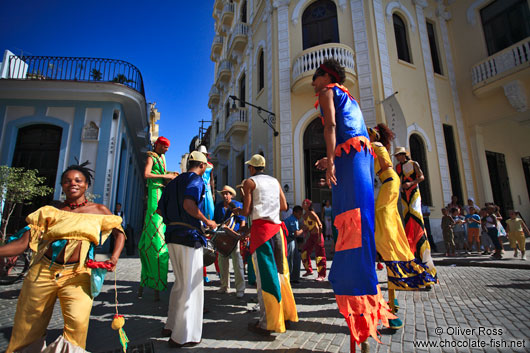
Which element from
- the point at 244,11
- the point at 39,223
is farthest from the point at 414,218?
the point at 244,11

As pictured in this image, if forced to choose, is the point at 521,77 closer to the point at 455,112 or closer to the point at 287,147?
the point at 455,112

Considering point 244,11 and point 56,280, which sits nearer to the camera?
point 56,280

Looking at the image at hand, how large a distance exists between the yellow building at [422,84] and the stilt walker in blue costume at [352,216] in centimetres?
875

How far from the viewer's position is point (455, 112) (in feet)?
42.2

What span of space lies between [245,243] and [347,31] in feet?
36.4

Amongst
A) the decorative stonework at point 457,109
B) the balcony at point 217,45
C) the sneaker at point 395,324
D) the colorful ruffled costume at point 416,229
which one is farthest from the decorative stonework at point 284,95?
the balcony at point 217,45

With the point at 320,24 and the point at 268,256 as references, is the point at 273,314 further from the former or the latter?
the point at 320,24

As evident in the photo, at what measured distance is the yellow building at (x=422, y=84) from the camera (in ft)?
36.7

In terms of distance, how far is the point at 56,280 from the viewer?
1.90 metres

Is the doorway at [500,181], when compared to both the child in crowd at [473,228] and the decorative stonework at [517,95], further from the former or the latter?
the child in crowd at [473,228]

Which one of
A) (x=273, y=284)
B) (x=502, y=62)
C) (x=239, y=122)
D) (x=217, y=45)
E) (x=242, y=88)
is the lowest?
(x=273, y=284)

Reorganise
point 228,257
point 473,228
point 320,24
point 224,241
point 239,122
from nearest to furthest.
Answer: point 224,241
point 228,257
point 473,228
point 320,24
point 239,122

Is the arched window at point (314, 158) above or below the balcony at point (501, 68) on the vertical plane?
below

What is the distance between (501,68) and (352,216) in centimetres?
1393
